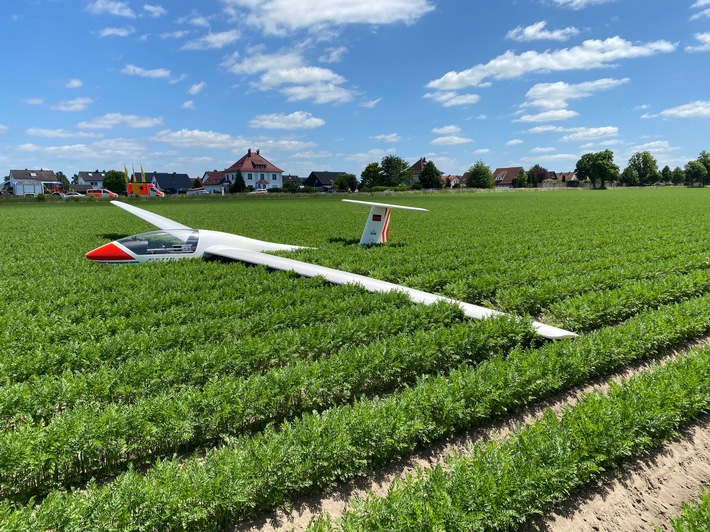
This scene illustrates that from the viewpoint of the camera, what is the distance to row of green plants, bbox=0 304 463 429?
4801 mm

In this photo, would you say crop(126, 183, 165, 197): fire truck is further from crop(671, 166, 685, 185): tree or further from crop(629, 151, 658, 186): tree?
crop(671, 166, 685, 185): tree

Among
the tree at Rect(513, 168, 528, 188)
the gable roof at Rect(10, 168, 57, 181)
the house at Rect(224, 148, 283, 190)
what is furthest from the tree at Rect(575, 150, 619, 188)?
the gable roof at Rect(10, 168, 57, 181)

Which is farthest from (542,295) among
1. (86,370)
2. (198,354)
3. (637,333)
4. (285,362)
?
(86,370)

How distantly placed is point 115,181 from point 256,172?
122 feet

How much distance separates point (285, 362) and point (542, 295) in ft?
21.8

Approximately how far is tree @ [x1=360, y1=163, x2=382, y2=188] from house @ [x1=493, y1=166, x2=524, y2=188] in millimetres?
66687

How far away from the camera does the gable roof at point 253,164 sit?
12144cm

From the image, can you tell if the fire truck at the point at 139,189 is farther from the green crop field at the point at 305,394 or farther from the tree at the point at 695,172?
the tree at the point at 695,172

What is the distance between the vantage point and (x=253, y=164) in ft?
402

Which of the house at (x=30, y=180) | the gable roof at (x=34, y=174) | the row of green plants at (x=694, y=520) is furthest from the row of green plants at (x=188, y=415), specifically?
the gable roof at (x=34, y=174)

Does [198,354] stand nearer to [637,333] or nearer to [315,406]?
[315,406]

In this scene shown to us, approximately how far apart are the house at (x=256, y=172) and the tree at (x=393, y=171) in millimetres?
32448

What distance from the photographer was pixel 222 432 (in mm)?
4820

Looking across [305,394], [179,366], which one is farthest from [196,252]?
[305,394]
